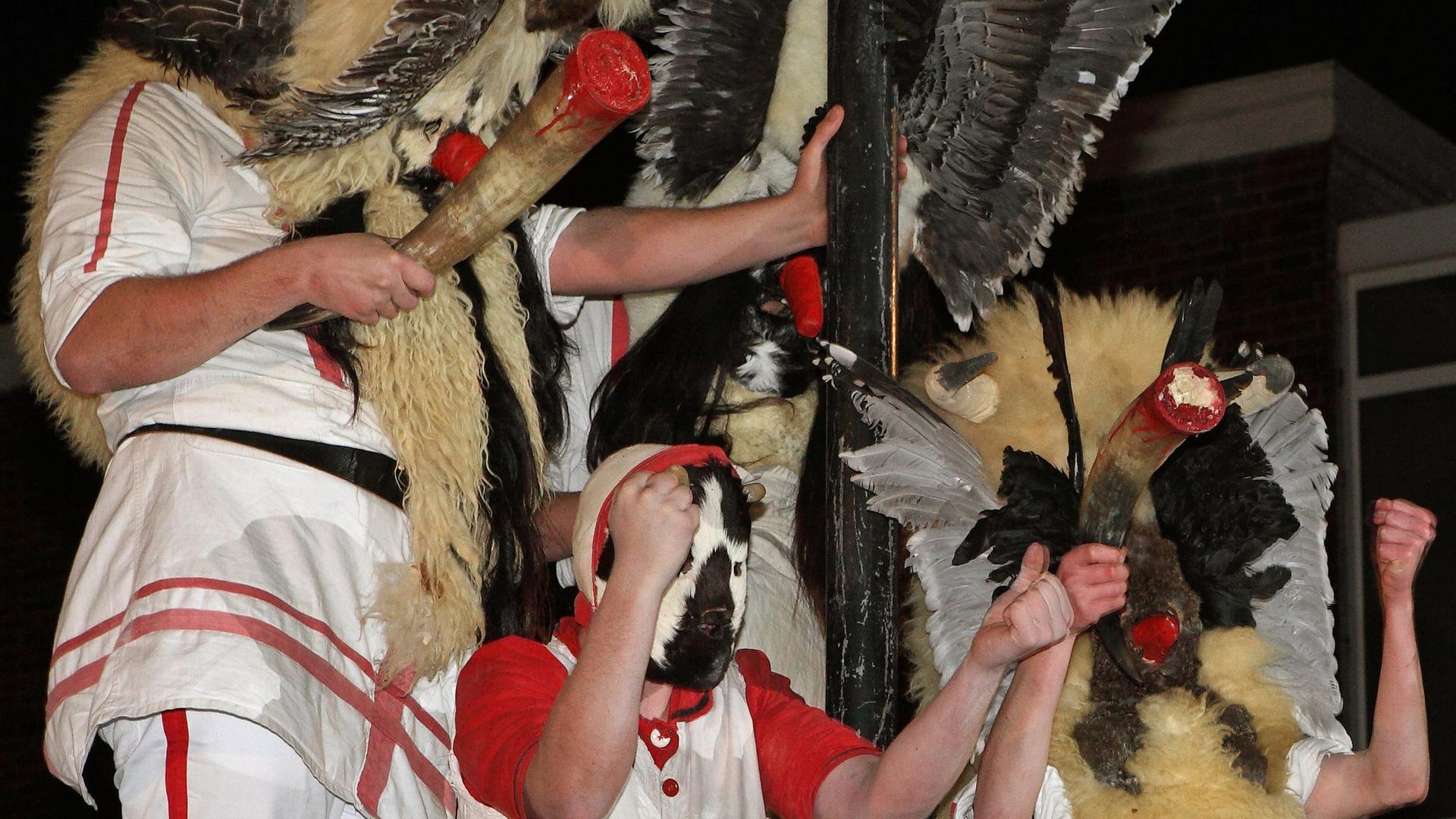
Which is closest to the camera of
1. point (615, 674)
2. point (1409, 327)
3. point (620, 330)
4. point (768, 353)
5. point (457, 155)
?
point (615, 674)

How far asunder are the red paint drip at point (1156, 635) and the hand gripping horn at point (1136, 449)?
27 mm

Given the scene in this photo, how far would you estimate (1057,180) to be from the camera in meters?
2.23

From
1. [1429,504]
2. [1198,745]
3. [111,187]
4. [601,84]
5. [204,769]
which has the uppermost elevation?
[601,84]

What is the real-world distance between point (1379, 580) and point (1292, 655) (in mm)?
139

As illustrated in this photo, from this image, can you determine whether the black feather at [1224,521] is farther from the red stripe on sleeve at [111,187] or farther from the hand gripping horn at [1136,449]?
the red stripe on sleeve at [111,187]

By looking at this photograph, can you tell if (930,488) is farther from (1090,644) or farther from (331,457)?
(331,457)

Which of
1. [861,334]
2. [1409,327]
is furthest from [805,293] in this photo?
[1409,327]

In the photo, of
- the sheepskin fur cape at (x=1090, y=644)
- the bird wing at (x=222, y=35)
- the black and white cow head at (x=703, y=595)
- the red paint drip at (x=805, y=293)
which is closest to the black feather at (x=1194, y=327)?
the sheepskin fur cape at (x=1090, y=644)

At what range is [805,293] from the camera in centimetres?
222

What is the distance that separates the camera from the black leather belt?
72.6 inches

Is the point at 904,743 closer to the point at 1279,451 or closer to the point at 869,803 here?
the point at 869,803

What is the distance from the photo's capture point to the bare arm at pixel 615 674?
5.57ft

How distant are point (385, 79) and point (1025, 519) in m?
0.87

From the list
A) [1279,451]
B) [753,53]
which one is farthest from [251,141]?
[1279,451]
